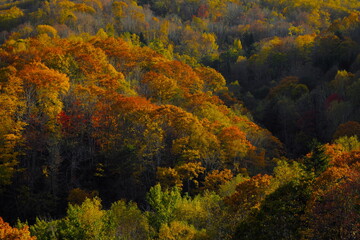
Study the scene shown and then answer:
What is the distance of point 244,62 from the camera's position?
109 metres

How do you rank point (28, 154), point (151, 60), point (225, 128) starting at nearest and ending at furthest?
1. point (28, 154)
2. point (225, 128)
3. point (151, 60)

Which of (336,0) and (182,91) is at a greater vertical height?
(182,91)

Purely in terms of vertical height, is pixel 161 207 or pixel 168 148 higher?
pixel 161 207

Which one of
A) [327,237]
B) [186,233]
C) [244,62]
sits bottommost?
[244,62]

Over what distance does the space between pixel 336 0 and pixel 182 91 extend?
121428 millimetres

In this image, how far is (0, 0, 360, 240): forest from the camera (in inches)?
1055

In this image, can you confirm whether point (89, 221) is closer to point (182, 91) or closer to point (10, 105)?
point (10, 105)

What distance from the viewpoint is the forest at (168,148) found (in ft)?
87.9

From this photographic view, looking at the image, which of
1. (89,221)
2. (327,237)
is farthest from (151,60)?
(327,237)

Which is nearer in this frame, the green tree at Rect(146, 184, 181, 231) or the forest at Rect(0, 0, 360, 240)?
the forest at Rect(0, 0, 360, 240)

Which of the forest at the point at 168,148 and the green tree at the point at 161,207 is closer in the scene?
the forest at the point at 168,148

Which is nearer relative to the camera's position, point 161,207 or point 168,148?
point 161,207

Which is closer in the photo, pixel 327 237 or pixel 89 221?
pixel 327 237

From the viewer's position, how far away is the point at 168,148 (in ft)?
163
